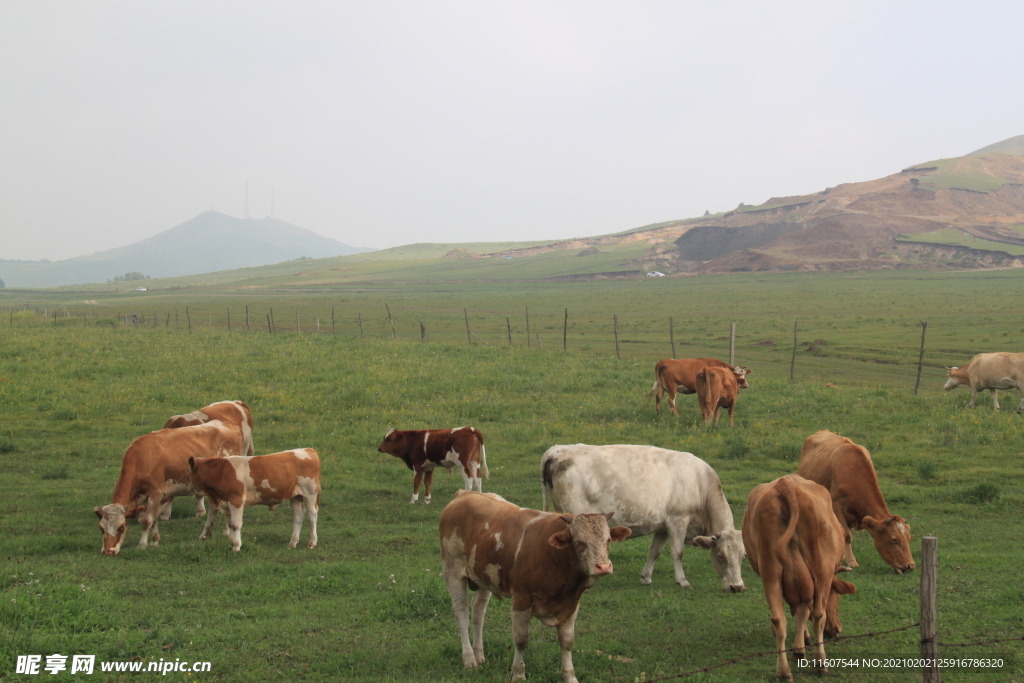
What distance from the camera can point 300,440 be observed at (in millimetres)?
18828

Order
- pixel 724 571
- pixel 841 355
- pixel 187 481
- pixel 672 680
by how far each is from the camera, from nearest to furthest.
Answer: pixel 672 680, pixel 724 571, pixel 187 481, pixel 841 355

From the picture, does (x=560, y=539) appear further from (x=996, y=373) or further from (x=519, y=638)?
(x=996, y=373)

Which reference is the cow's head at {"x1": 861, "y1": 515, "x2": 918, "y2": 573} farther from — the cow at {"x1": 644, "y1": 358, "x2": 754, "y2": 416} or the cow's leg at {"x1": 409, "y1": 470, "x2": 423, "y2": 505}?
the cow at {"x1": 644, "y1": 358, "x2": 754, "y2": 416}

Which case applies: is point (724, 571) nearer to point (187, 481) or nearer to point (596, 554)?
point (596, 554)

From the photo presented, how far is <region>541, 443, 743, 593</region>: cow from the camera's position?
32.3 ft

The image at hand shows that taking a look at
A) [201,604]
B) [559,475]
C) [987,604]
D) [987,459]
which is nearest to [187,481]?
[201,604]

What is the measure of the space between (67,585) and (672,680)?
21.4ft

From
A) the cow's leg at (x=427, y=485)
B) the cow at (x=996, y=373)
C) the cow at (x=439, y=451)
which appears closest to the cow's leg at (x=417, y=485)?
the cow at (x=439, y=451)

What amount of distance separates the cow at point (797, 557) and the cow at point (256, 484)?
7.20 meters

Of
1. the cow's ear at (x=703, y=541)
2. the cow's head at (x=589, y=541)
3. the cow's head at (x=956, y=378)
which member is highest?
the cow's head at (x=589, y=541)

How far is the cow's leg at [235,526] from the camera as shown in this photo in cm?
1102

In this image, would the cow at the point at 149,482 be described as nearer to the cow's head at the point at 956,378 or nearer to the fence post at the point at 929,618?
the fence post at the point at 929,618

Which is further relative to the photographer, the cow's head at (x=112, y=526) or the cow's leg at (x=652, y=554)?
the cow's head at (x=112, y=526)

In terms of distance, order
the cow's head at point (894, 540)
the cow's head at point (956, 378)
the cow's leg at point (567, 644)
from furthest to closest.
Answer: the cow's head at point (956, 378) → the cow's head at point (894, 540) → the cow's leg at point (567, 644)
